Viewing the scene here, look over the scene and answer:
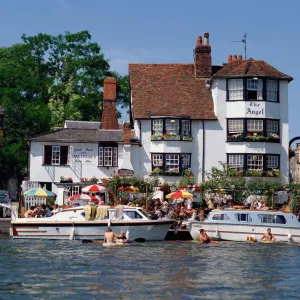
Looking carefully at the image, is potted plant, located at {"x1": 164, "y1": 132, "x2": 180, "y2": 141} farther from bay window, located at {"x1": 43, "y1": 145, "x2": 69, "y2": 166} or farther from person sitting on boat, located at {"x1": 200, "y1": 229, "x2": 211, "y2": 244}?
person sitting on boat, located at {"x1": 200, "y1": 229, "x2": 211, "y2": 244}

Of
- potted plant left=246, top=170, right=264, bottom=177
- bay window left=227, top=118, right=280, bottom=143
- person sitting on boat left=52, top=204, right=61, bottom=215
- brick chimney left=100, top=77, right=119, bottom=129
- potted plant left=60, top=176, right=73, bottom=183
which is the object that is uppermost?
brick chimney left=100, top=77, right=119, bottom=129

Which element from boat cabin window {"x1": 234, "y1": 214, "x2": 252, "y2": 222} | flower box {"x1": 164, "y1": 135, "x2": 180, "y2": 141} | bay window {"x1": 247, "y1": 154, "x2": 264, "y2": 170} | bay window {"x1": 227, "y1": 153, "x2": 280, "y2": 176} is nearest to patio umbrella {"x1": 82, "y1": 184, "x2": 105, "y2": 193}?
flower box {"x1": 164, "y1": 135, "x2": 180, "y2": 141}

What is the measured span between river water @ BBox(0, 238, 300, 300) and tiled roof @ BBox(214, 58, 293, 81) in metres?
19.4

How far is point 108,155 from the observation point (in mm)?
62875

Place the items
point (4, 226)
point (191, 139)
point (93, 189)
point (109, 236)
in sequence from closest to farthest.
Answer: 1. point (109, 236)
2. point (4, 226)
3. point (93, 189)
4. point (191, 139)

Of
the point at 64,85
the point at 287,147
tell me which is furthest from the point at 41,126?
the point at 287,147

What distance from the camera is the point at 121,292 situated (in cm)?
2938

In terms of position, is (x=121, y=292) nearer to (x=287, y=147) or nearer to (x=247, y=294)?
(x=247, y=294)

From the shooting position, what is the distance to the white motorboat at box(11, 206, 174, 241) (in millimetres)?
48344

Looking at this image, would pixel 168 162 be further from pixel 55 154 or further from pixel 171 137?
pixel 55 154

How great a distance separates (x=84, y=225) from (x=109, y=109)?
2180 cm

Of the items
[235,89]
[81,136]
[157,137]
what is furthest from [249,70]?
[81,136]

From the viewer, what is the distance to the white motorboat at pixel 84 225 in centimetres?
4834

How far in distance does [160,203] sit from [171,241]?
21.0ft
